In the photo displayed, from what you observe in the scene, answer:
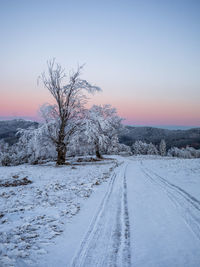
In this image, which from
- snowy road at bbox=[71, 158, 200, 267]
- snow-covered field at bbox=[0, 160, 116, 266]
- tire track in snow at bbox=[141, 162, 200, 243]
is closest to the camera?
snowy road at bbox=[71, 158, 200, 267]

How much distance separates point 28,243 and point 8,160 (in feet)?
124

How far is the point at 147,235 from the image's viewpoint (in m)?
3.41

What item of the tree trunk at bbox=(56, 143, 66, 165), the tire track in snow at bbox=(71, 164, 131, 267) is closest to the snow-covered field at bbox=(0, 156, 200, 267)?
the tire track in snow at bbox=(71, 164, 131, 267)

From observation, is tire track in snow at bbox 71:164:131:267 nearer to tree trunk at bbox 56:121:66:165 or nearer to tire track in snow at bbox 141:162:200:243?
tire track in snow at bbox 141:162:200:243

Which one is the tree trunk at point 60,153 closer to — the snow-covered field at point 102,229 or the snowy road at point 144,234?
the snow-covered field at point 102,229

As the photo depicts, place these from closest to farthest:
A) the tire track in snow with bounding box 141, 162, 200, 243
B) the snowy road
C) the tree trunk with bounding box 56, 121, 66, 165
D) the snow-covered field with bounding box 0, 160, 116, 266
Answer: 1. the snowy road
2. the snow-covered field with bounding box 0, 160, 116, 266
3. the tire track in snow with bounding box 141, 162, 200, 243
4. the tree trunk with bounding box 56, 121, 66, 165

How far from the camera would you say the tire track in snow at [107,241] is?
106 inches

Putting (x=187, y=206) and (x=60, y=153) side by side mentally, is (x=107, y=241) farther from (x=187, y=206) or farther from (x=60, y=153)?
(x=60, y=153)

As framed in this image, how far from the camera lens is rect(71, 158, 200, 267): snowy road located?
8.72 feet

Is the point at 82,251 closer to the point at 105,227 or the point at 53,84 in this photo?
the point at 105,227

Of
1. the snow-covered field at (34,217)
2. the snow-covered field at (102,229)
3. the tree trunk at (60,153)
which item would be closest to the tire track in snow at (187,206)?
the snow-covered field at (102,229)

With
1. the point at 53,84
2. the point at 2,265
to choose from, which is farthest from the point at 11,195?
the point at 53,84

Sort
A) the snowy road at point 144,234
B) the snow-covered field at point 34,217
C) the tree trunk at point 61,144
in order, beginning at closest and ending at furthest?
the snowy road at point 144,234 < the snow-covered field at point 34,217 < the tree trunk at point 61,144

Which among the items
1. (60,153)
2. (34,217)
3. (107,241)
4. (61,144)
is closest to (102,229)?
(107,241)
